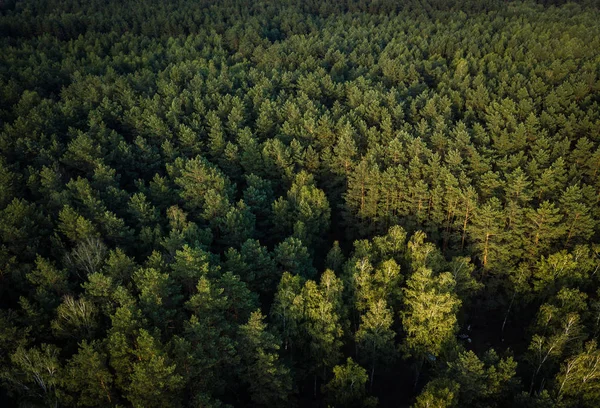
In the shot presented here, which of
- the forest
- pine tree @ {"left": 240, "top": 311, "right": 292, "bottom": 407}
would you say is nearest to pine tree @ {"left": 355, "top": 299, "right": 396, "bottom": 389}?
the forest

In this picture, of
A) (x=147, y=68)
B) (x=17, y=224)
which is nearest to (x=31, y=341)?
(x=17, y=224)

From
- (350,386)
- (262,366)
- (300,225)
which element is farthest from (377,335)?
(300,225)

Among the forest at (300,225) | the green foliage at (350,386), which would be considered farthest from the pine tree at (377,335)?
the green foliage at (350,386)

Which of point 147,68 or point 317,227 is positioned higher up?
point 147,68

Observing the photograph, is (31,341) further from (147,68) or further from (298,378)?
(147,68)

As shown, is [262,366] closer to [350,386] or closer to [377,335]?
[350,386]

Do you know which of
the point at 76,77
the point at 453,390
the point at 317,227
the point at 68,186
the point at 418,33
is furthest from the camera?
the point at 418,33

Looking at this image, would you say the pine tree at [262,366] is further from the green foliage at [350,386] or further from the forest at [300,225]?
the green foliage at [350,386]

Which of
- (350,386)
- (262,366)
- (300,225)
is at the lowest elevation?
(350,386)
